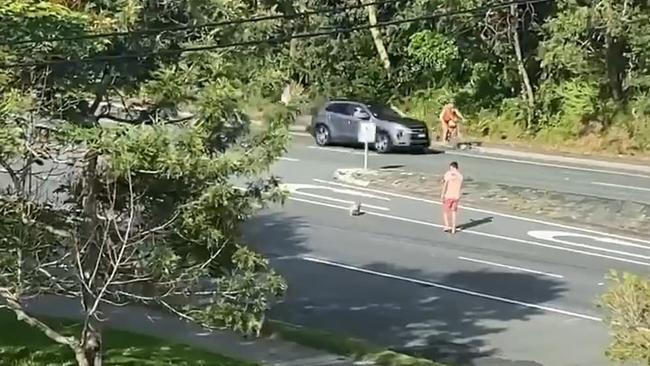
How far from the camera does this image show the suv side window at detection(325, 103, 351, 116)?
130 feet

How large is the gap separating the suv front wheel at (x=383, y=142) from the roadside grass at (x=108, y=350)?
22.0m

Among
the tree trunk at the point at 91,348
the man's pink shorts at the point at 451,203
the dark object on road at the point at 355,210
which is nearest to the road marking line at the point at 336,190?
the dark object on road at the point at 355,210

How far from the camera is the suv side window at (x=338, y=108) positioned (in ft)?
130

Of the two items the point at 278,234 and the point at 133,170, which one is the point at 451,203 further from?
the point at 133,170

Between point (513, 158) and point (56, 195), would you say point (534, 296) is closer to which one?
point (56, 195)

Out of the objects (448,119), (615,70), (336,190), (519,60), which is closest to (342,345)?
(336,190)

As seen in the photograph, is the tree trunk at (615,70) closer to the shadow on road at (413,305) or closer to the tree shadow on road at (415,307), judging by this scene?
the shadow on road at (413,305)

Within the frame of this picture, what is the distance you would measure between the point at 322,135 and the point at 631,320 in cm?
3119

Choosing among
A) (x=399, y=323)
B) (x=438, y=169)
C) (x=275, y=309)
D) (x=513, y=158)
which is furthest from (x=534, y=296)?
(x=513, y=158)

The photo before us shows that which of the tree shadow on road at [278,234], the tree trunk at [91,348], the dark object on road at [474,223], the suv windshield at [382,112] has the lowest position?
the tree shadow on road at [278,234]

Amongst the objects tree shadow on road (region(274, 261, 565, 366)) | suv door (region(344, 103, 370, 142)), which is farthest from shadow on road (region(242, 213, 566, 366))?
suv door (region(344, 103, 370, 142))

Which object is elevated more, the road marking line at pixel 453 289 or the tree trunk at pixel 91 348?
the tree trunk at pixel 91 348

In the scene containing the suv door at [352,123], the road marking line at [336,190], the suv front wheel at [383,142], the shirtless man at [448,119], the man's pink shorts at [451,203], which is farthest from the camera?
the shirtless man at [448,119]

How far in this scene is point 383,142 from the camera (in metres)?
38.1
